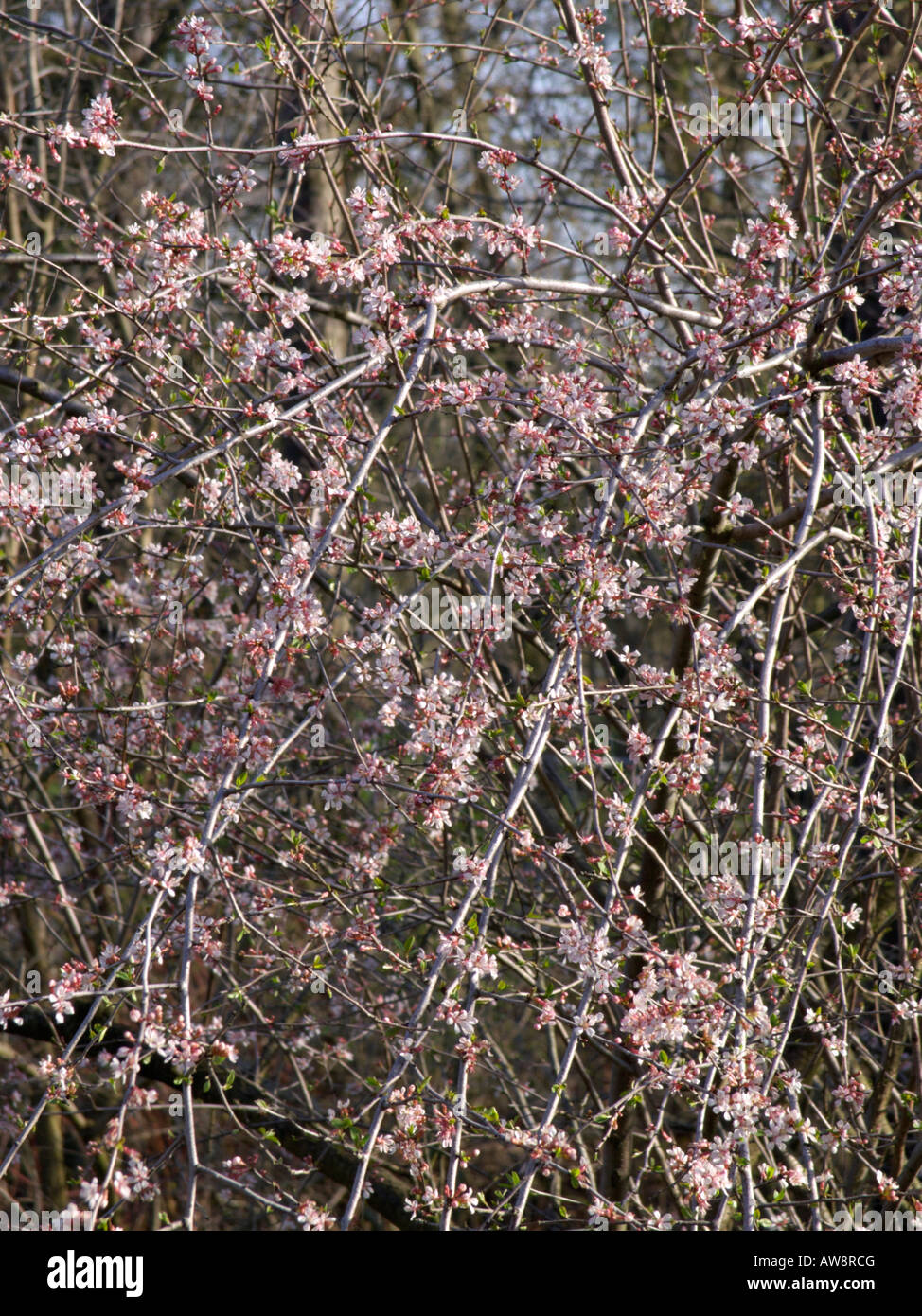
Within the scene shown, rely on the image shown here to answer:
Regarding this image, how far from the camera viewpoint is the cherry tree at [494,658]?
2.28m

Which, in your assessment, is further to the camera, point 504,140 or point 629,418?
point 504,140

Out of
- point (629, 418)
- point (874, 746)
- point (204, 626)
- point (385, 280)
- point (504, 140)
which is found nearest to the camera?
point (874, 746)

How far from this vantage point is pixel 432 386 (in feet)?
8.30

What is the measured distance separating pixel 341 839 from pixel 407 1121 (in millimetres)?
2346

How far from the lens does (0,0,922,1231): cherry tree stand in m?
2.28

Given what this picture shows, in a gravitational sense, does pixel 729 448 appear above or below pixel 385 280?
below

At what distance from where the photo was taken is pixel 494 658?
3.57m

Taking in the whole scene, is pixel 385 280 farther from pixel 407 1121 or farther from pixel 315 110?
pixel 407 1121

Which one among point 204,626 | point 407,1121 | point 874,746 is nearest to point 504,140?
point 204,626

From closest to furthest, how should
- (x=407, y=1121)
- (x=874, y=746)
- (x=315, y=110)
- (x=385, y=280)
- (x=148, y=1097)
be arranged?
(x=148, y=1097) < (x=407, y=1121) < (x=874, y=746) < (x=385, y=280) < (x=315, y=110)
